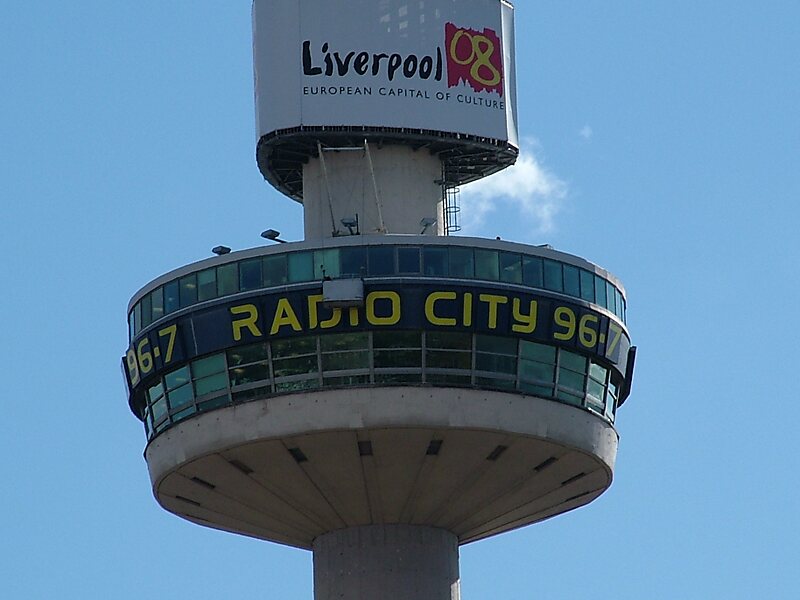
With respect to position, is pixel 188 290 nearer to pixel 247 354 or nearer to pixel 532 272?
pixel 247 354

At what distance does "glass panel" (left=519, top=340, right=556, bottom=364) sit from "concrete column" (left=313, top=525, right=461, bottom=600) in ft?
29.0

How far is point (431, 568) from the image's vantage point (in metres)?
102

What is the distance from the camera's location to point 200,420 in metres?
97.0

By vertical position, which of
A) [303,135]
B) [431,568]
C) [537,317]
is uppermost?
[303,135]

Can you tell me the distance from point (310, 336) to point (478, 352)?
5862 mm

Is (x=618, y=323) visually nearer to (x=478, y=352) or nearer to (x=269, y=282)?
(x=478, y=352)

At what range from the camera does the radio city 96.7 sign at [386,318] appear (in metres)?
95.5

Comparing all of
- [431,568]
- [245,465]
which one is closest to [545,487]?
[431,568]

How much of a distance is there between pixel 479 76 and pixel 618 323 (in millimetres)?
11192

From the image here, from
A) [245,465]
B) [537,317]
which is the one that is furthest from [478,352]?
→ [245,465]

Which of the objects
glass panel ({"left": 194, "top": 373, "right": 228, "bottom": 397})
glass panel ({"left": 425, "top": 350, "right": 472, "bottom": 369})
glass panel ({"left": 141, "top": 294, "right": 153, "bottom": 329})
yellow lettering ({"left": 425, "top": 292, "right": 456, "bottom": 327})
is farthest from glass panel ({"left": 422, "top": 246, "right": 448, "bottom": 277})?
glass panel ({"left": 141, "top": 294, "right": 153, "bottom": 329})

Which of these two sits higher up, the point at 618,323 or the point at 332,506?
the point at 618,323

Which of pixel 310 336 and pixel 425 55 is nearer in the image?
pixel 310 336

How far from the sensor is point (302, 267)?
316 ft
